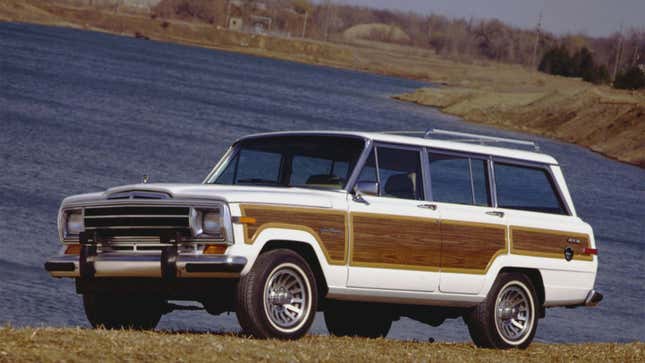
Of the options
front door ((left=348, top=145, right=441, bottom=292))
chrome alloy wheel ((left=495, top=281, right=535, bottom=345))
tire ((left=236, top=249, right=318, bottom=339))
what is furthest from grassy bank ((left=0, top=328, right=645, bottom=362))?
front door ((left=348, top=145, right=441, bottom=292))

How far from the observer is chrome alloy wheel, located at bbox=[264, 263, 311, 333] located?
1077 centimetres

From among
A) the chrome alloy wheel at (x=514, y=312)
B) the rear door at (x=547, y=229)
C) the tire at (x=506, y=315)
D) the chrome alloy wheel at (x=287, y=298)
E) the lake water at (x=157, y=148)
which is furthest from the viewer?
the lake water at (x=157, y=148)

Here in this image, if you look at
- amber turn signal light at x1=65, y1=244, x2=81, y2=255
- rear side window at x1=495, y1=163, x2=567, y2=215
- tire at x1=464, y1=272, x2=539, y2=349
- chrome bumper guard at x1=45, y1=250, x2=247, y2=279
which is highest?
rear side window at x1=495, y1=163, x2=567, y2=215

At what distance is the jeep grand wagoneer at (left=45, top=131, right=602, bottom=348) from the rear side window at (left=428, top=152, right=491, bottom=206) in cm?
2

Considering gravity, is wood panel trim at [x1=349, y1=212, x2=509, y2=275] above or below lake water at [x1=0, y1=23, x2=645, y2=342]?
above

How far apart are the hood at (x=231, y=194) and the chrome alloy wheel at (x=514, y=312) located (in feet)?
8.39

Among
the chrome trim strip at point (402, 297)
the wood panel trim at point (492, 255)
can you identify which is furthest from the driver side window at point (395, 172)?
the chrome trim strip at point (402, 297)

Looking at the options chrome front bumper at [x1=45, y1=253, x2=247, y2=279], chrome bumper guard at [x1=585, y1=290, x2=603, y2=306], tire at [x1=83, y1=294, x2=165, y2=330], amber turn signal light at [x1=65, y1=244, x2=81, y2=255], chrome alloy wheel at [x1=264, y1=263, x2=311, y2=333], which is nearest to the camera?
chrome front bumper at [x1=45, y1=253, x2=247, y2=279]

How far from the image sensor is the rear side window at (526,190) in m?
13.2

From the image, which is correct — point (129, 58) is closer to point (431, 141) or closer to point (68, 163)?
point (68, 163)

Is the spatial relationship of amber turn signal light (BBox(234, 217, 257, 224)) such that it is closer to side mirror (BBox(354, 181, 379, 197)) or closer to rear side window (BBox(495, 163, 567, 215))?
side mirror (BBox(354, 181, 379, 197))

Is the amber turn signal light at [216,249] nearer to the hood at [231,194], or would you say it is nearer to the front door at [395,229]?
the hood at [231,194]

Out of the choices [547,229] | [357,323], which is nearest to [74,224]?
[357,323]

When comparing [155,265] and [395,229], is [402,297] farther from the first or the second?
[155,265]
